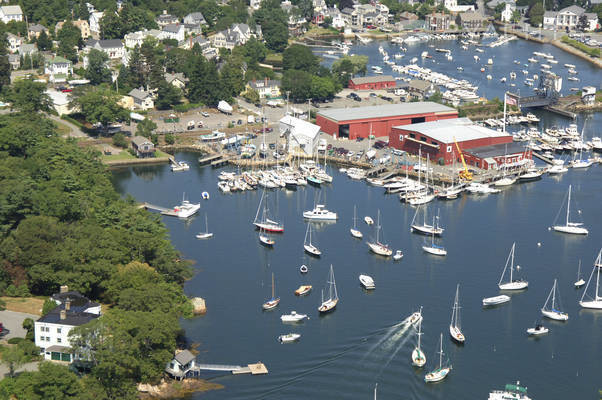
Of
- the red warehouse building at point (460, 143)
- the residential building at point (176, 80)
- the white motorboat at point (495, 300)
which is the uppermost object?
the residential building at point (176, 80)

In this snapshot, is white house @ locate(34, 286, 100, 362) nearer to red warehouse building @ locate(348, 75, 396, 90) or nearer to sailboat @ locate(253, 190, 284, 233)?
sailboat @ locate(253, 190, 284, 233)

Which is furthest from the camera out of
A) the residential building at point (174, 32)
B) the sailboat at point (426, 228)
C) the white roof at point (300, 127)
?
the residential building at point (174, 32)

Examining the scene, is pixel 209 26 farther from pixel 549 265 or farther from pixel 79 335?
pixel 79 335

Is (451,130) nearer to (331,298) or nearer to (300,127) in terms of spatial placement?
(300,127)

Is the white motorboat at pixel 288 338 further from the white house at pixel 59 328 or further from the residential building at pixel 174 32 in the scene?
the residential building at pixel 174 32

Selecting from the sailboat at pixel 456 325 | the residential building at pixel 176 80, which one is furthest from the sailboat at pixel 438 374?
the residential building at pixel 176 80

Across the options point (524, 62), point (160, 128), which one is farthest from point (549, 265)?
point (524, 62)

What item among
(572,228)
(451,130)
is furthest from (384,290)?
(451,130)
